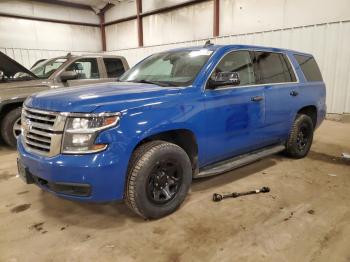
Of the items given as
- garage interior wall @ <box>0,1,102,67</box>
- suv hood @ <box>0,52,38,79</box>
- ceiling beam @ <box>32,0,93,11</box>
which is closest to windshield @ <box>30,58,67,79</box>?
suv hood @ <box>0,52,38,79</box>

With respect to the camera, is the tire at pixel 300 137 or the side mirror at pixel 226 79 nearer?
the side mirror at pixel 226 79

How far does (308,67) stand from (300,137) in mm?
1135

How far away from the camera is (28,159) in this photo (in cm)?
253

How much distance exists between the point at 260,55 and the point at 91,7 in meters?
13.5

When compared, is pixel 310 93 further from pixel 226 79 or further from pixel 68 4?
pixel 68 4

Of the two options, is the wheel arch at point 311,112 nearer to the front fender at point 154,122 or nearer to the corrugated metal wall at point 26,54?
the front fender at point 154,122

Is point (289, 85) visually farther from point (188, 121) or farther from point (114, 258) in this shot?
point (114, 258)

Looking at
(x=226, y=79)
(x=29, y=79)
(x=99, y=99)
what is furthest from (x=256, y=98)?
(x=29, y=79)

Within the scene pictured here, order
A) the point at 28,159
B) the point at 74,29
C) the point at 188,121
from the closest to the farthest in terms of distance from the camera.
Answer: the point at 28,159 < the point at 188,121 < the point at 74,29

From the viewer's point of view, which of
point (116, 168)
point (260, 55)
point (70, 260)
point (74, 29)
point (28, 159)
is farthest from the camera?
point (74, 29)

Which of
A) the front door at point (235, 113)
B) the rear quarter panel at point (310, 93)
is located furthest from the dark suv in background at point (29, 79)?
the rear quarter panel at point (310, 93)

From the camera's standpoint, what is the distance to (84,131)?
2.29 meters

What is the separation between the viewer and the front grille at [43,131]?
7.71 feet

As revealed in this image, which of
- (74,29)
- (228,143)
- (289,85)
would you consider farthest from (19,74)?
(74,29)
